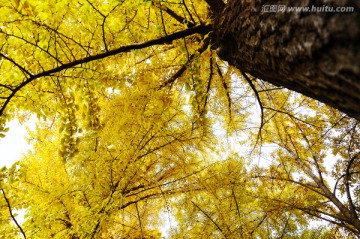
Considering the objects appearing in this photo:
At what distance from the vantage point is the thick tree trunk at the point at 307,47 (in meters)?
0.65

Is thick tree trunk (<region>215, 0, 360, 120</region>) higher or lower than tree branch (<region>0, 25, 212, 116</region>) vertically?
lower

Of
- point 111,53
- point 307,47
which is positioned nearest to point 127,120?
point 111,53

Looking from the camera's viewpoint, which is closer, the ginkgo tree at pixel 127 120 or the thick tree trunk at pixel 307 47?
the thick tree trunk at pixel 307 47

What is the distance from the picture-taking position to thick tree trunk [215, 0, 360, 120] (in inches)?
25.7

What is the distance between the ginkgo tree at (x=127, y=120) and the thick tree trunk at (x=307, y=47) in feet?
1.67

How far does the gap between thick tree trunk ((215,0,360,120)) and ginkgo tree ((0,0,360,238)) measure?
0.51 metres

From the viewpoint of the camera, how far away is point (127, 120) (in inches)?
117

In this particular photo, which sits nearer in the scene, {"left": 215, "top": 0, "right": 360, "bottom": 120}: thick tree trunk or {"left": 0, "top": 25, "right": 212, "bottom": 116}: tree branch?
{"left": 215, "top": 0, "right": 360, "bottom": 120}: thick tree trunk

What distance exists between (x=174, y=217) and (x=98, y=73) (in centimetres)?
332

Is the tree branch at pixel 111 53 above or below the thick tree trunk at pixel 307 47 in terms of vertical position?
above

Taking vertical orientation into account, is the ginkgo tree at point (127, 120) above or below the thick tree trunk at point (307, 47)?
above

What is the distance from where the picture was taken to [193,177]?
3.74 meters

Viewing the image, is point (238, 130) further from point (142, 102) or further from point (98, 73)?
point (98, 73)

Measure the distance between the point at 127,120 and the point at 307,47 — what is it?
2400 millimetres
